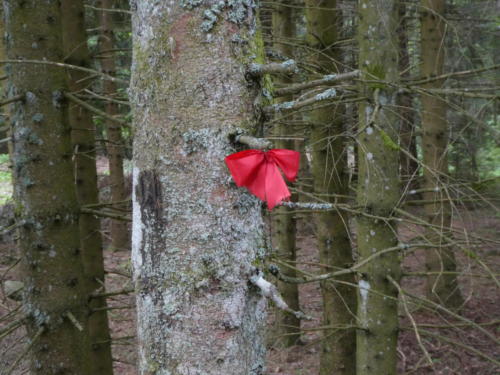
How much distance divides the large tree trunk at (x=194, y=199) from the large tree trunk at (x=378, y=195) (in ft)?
6.75

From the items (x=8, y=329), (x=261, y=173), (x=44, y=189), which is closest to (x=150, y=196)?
(x=261, y=173)

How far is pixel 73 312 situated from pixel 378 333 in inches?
91.4

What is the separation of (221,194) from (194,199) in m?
0.08

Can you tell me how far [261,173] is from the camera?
142cm

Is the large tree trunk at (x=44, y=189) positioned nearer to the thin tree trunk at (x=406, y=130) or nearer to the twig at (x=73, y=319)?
the twig at (x=73, y=319)

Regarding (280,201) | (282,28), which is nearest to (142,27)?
(280,201)

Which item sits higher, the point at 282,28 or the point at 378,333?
the point at 282,28

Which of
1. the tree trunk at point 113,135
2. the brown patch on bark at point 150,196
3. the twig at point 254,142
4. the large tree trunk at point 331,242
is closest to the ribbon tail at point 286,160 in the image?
the twig at point 254,142

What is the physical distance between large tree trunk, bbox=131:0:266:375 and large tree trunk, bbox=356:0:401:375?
81.0 inches

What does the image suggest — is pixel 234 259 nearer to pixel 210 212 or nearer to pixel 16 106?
pixel 210 212

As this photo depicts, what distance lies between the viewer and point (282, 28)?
7285mm

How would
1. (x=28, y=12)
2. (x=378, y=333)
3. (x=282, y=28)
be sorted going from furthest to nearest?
1. (x=282, y=28)
2. (x=378, y=333)
3. (x=28, y=12)

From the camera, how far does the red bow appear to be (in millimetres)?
1386

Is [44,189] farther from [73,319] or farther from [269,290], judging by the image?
[269,290]
